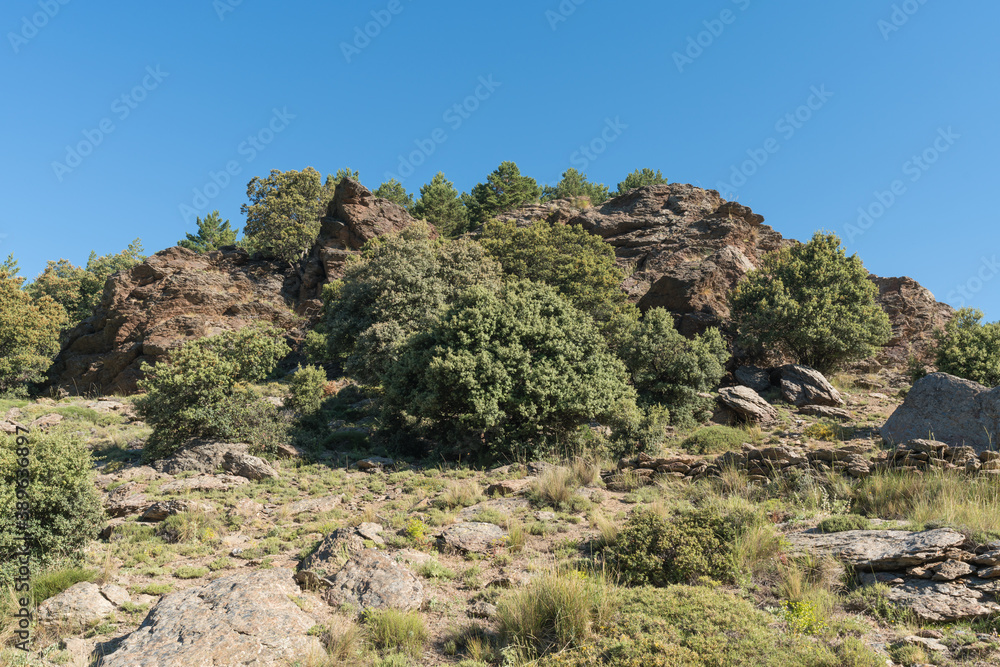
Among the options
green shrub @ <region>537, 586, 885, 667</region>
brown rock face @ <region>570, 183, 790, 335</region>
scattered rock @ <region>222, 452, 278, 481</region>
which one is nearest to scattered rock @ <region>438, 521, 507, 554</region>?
green shrub @ <region>537, 586, 885, 667</region>

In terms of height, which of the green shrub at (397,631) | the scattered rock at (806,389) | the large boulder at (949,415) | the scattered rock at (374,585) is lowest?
the green shrub at (397,631)

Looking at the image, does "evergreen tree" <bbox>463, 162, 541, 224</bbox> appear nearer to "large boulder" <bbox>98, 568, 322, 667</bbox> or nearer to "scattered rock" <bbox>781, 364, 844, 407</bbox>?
"scattered rock" <bbox>781, 364, 844, 407</bbox>

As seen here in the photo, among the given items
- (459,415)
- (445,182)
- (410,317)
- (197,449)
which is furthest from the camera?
(445,182)

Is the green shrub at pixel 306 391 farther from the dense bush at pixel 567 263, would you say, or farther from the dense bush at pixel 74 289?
the dense bush at pixel 74 289

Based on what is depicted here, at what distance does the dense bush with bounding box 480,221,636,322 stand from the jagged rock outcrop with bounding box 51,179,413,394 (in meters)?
13.7

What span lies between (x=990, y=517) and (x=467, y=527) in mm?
7609

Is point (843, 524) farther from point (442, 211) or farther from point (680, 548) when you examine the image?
point (442, 211)

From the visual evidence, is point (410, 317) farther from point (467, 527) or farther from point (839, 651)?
point (839, 651)

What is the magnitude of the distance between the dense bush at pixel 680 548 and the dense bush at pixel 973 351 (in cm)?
2012

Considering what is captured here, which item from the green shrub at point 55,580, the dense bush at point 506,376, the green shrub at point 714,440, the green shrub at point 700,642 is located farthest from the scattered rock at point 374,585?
the green shrub at point 714,440

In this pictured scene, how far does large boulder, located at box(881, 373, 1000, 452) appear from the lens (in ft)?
43.1

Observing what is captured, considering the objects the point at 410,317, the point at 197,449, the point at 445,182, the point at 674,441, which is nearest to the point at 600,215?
the point at 445,182

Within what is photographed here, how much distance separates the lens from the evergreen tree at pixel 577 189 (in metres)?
63.4

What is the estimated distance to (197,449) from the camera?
15.2 meters
